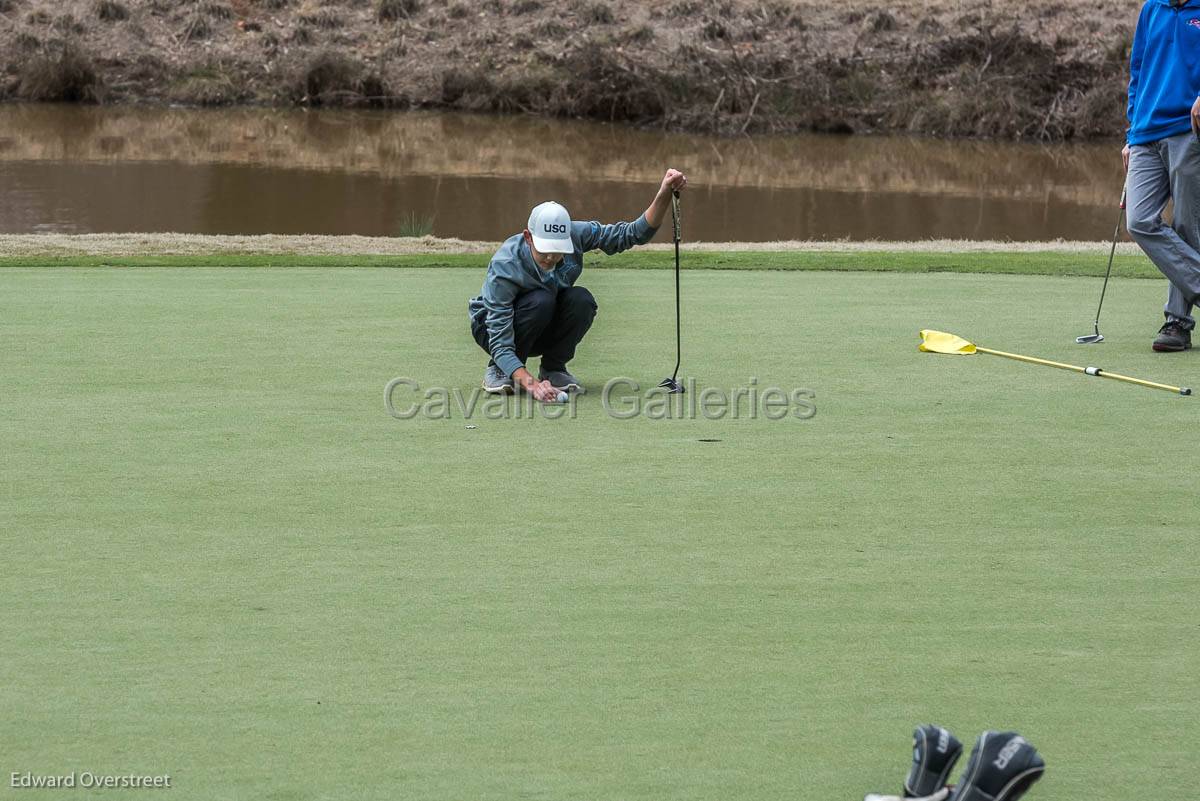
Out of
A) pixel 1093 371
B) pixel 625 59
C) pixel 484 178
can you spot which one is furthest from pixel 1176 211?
pixel 625 59

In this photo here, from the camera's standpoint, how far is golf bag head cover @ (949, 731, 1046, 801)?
2580mm

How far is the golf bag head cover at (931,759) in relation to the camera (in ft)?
9.09

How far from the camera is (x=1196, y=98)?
272 inches

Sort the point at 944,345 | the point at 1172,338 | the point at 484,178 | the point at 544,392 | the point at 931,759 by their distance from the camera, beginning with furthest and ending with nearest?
the point at 484,178
the point at 1172,338
the point at 944,345
the point at 544,392
the point at 931,759

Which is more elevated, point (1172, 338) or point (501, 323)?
point (501, 323)

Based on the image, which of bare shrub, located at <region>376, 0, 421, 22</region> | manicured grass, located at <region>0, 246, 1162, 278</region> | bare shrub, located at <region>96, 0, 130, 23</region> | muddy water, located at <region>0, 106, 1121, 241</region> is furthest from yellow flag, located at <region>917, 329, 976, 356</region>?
bare shrub, located at <region>96, 0, 130, 23</region>

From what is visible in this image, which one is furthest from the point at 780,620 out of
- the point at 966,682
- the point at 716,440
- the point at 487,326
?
the point at 487,326

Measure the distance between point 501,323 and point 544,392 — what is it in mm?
331

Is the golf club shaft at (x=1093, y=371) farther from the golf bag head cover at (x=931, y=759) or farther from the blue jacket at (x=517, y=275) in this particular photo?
the golf bag head cover at (x=931, y=759)

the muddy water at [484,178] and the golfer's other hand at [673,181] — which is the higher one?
the golfer's other hand at [673,181]

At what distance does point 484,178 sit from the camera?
68.3 ft

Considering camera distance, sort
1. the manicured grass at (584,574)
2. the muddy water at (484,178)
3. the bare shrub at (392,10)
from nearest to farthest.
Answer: the manicured grass at (584,574) → the muddy water at (484,178) → the bare shrub at (392,10)

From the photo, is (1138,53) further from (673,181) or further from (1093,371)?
(673,181)

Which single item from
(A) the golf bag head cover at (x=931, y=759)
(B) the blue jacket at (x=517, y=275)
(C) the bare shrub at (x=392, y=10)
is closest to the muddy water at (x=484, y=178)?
(C) the bare shrub at (x=392, y=10)
